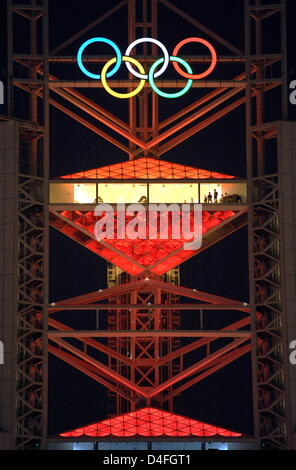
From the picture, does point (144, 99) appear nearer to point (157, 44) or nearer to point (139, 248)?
point (157, 44)

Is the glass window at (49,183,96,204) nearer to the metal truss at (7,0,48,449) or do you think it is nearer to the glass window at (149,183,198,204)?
the metal truss at (7,0,48,449)

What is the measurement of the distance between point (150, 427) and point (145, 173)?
16.5 m

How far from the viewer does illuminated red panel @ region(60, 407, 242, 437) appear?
8881 cm

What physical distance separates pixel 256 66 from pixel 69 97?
41.3 feet

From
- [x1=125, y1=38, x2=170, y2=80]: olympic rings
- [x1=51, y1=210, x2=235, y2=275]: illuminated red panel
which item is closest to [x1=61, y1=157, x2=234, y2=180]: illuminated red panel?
[x1=51, y1=210, x2=235, y2=275]: illuminated red panel

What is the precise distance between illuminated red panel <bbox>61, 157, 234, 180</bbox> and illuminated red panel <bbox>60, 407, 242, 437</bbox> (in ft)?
50.6

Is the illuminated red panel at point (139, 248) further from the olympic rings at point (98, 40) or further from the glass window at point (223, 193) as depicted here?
the olympic rings at point (98, 40)

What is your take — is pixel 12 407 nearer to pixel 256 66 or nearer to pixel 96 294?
pixel 96 294

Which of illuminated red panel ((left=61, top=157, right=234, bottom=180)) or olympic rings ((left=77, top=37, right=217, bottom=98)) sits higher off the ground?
olympic rings ((left=77, top=37, right=217, bottom=98))

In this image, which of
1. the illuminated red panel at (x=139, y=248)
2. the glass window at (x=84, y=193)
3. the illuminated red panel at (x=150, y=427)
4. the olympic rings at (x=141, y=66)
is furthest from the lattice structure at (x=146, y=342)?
the olympic rings at (x=141, y=66)

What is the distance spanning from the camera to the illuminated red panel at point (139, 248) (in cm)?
9262

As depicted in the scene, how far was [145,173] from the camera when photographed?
Result: 92.8 metres

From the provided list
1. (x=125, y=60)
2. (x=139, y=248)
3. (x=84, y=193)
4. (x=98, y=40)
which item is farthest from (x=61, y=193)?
(x=98, y=40)

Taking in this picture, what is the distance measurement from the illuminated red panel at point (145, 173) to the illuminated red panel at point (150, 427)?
15436 mm
